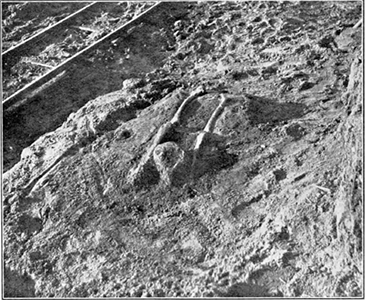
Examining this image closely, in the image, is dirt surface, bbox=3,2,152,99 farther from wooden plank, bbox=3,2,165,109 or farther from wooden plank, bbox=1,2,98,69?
wooden plank, bbox=3,2,165,109

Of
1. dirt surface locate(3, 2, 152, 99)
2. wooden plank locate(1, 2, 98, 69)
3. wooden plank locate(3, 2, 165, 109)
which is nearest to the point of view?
wooden plank locate(3, 2, 165, 109)

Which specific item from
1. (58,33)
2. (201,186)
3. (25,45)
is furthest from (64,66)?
(201,186)

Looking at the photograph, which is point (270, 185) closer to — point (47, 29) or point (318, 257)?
point (318, 257)

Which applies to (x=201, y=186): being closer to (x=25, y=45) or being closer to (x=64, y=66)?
(x=64, y=66)

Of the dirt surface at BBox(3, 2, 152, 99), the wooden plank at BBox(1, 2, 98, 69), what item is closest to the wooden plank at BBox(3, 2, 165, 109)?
the dirt surface at BBox(3, 2, 152, 99)

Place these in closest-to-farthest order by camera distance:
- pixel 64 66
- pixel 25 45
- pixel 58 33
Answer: pixel 64 66
pixel 25 45
pixel 58 33

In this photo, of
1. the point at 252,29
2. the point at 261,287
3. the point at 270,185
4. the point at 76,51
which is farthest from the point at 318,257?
the point at 76,51

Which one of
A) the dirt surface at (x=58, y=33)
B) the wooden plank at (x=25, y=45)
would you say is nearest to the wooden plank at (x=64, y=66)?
the dirt surface at (x=58, y=33)
